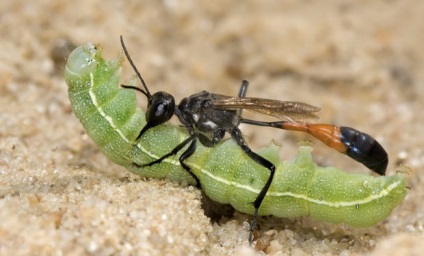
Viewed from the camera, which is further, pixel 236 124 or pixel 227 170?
pixel 236 124

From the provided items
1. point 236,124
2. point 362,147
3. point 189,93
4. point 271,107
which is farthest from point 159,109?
point 189,93

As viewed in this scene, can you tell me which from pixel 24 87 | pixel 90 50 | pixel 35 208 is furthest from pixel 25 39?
pixel 35 208

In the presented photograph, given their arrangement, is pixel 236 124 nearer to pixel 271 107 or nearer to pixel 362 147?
pixel 271 107

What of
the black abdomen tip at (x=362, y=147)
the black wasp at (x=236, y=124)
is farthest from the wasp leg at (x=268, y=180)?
the black abdomen tip at (x=362, y=147)

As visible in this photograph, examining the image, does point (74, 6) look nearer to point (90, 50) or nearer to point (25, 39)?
point (25, 39)

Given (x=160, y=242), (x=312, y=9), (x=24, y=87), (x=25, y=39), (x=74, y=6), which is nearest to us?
(x=160, y=242)
